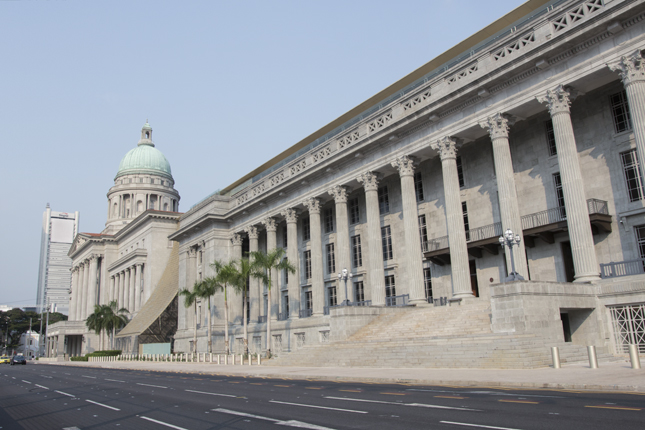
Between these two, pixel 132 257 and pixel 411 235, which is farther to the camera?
pixel 132 257

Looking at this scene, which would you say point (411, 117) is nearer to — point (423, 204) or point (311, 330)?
point (423, 204)

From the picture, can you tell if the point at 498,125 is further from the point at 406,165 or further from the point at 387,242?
the point at 387,242

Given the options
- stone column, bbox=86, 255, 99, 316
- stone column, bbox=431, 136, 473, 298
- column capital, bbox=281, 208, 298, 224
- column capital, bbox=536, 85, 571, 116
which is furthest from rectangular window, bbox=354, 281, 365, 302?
stone column, bbox=86, 255, 99, 316

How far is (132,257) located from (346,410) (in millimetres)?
78545

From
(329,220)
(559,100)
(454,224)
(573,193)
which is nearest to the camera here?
(573,193)

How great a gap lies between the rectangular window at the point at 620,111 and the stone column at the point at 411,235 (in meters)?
12.1

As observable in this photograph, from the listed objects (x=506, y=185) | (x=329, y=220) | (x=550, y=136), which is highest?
(x=550, y=136)

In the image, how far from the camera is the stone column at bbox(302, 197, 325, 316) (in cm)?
4056

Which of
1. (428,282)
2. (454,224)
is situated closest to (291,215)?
(428,282)

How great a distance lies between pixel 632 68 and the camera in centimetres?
2320

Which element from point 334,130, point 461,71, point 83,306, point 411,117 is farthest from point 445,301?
point 83,306

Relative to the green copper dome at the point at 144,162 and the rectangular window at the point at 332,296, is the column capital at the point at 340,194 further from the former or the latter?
the green copper dome at the point at 144,162

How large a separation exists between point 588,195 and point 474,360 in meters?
12.7

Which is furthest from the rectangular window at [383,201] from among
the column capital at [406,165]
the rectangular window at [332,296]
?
the rectangular window at [332,296]
